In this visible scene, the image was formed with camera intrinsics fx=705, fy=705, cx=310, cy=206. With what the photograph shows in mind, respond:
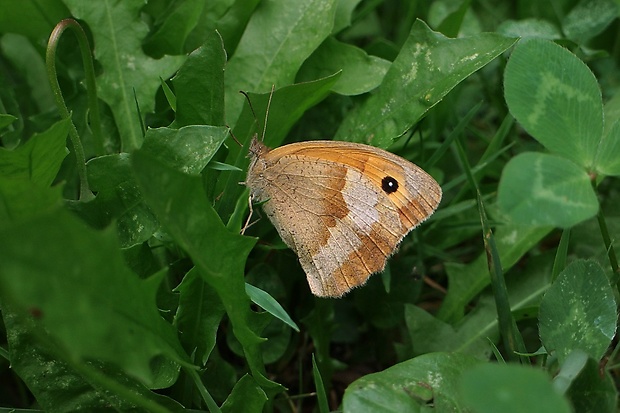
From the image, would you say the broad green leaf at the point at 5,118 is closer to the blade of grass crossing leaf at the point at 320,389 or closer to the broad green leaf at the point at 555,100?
the blade of grass crossing leaf at the point at 320,389

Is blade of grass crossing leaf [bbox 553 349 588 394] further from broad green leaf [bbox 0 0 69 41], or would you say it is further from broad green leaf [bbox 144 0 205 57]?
broad green leaf [bbox 0 0 69 41]

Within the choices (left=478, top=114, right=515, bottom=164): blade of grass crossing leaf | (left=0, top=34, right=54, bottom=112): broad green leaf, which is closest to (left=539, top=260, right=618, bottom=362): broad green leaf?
(left=478, top=114, right=515, bottom=164): blade of grass crossing leaf

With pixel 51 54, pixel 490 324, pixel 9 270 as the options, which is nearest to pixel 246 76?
pixel 51 54

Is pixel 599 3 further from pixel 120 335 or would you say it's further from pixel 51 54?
pixel 120 335

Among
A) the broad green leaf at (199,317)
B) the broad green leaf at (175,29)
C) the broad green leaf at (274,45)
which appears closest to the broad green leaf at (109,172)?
the broad green leaf at (199,317)

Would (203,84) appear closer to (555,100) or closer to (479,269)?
(555,100)

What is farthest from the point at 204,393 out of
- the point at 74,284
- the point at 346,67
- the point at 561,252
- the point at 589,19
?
the point at 589,19
